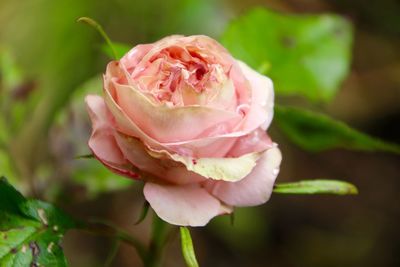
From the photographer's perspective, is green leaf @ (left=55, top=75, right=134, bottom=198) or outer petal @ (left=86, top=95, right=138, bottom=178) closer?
outer petal @ (left=86, top=95, right=138, bottom=178)

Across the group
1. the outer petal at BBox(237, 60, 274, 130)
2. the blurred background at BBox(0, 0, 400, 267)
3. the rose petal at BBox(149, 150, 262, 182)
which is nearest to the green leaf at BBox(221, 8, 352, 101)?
the blurred background at BBox(0, 0, 400, 267)

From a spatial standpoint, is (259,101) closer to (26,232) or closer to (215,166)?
(215,166)

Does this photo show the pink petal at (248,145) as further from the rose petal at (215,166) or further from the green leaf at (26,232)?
the green leaf at (26,232)

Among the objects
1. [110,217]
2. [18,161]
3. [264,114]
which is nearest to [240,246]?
[110,217]

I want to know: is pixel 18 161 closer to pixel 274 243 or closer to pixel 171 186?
pixel 171 186

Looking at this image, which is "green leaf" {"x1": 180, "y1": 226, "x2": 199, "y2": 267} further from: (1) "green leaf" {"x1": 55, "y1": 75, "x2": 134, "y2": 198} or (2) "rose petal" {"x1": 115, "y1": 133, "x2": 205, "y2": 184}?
(1) "green leaf" {"x1": 55, "y1": 75, "x2": 134, "y2": 198}
